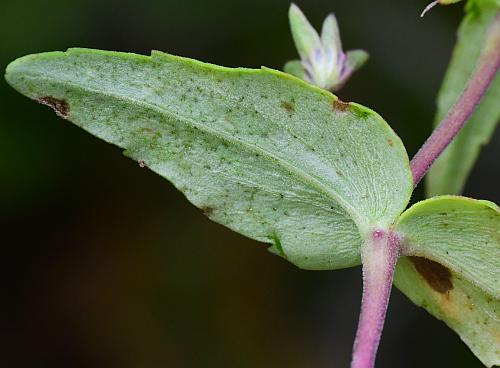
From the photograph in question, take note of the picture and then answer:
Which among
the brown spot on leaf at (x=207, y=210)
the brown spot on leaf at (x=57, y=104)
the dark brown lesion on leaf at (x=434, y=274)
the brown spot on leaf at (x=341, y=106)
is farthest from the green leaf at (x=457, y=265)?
the brown spot on leaf at (x=57, y=104)

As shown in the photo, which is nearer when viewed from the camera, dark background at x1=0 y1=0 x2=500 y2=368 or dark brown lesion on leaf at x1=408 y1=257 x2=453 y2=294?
dark brown lesion on leaf at x1=408 y1=257 x2=453 y2=294

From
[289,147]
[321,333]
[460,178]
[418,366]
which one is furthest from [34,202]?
[289,147]

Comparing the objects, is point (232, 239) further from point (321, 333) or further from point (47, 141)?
point (47, 141)

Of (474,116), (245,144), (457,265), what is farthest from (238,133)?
(474,116)

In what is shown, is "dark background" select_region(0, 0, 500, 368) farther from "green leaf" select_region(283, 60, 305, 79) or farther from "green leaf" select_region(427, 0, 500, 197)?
"green leaf" select_region(283, 60, 305, 79)

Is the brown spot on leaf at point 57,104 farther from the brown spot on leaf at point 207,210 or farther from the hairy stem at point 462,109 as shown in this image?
the hairy stem at point 462,109

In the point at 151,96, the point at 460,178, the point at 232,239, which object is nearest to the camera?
the point at 151,96

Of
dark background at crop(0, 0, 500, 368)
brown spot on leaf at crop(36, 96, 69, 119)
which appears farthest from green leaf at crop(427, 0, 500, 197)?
dark background at crop(0, 0, 500, 368)
